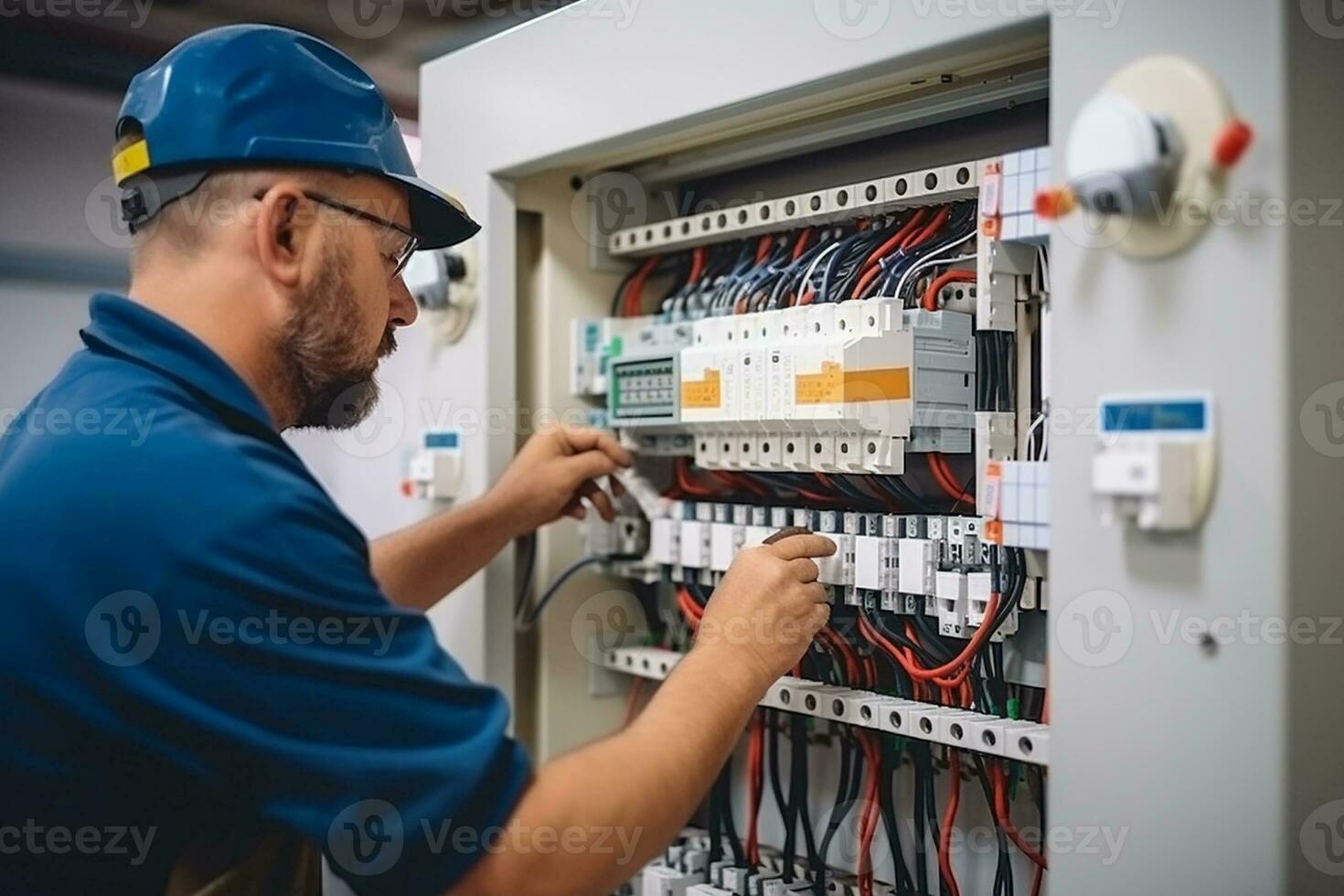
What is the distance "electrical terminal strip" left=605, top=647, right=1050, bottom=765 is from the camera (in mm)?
1083

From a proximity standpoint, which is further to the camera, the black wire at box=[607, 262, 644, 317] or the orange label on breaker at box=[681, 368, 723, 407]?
the black wire at box=[607, 262, 644, 317]

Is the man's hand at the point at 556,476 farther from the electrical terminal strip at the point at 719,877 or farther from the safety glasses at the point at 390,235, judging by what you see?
the electrical terminal strip at the point at 719,877

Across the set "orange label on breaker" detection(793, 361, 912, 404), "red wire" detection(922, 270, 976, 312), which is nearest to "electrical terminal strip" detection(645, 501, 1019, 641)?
"orange label on breaker" detection(793, 361, 912, 404)

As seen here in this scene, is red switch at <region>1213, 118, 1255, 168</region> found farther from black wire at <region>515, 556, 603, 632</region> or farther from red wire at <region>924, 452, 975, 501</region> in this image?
Answer: black wire at <region>515, 556, 603, 632</region>

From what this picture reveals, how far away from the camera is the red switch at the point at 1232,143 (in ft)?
2.72

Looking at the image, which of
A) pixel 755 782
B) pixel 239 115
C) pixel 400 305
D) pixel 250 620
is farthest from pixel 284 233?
pixel 755 782

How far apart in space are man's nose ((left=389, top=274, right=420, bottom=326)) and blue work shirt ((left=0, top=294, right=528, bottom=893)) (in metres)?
0.36

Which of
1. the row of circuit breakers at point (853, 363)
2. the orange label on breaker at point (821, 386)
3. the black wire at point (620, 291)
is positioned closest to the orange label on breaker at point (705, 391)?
the row of circuit breakers at point (853, 363)

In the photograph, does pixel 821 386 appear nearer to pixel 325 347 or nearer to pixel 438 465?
pixel 325 347

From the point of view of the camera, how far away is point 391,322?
1.29 meters

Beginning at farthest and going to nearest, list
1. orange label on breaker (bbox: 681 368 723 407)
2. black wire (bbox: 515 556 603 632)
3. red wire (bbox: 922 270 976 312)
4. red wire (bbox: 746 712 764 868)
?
1. black wire (bbox: 515 556 603 632)
2. red wire (bbox: 746 712 764 868)
3. orange label on breaker (bbox: 681 368 723 407)
4. red wire (bbox: 922 270 976 312)

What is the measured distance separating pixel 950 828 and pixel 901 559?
0.32m

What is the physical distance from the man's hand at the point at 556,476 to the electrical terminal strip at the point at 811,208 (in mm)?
301

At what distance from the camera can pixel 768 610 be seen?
1145mm
